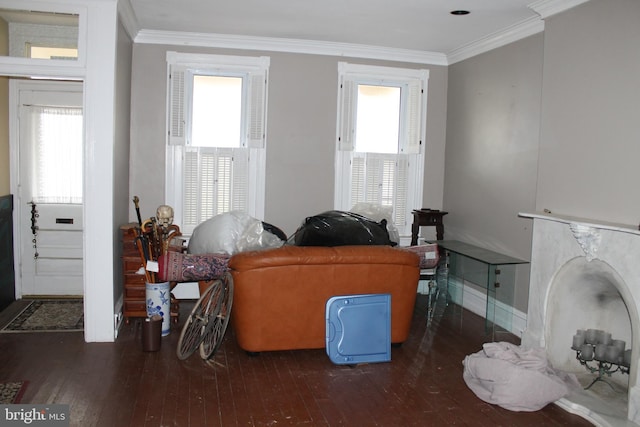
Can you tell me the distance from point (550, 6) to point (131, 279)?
406 centimetres

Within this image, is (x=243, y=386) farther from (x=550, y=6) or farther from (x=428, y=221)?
(x=550, y=6)

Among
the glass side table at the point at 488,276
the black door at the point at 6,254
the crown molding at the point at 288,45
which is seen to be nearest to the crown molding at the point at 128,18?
the crown molding at the point at 288,45

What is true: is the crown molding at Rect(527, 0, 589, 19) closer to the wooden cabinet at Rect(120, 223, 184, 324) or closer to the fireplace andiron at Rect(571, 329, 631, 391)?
the fireplace andiron at Rect(571, 329, 631, 391)

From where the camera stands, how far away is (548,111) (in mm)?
4133

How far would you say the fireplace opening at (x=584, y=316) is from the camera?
3.67 meters

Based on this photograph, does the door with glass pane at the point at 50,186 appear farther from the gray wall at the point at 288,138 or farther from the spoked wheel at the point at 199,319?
the spoked wheel at the point at 199,319

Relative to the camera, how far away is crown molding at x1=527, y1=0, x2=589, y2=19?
153 inches

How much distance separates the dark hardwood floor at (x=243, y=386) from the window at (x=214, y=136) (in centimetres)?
169

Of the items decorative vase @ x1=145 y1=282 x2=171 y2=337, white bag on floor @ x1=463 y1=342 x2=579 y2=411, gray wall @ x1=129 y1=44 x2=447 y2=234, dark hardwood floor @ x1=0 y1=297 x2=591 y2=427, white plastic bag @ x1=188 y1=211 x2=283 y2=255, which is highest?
gray wall @ x1=129 y1=44 x2=447 y2=234

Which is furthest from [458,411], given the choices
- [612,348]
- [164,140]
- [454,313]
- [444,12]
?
[164,140]

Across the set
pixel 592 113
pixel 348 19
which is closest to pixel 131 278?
pixel 348 19

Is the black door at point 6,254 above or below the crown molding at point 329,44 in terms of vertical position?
below

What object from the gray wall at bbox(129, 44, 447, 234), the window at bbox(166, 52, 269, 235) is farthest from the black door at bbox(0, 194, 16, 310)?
the window at bbox(166, 52, 269, 235)

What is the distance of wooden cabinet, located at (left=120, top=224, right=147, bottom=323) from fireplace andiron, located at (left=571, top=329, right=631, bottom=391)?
3542 millimetres
